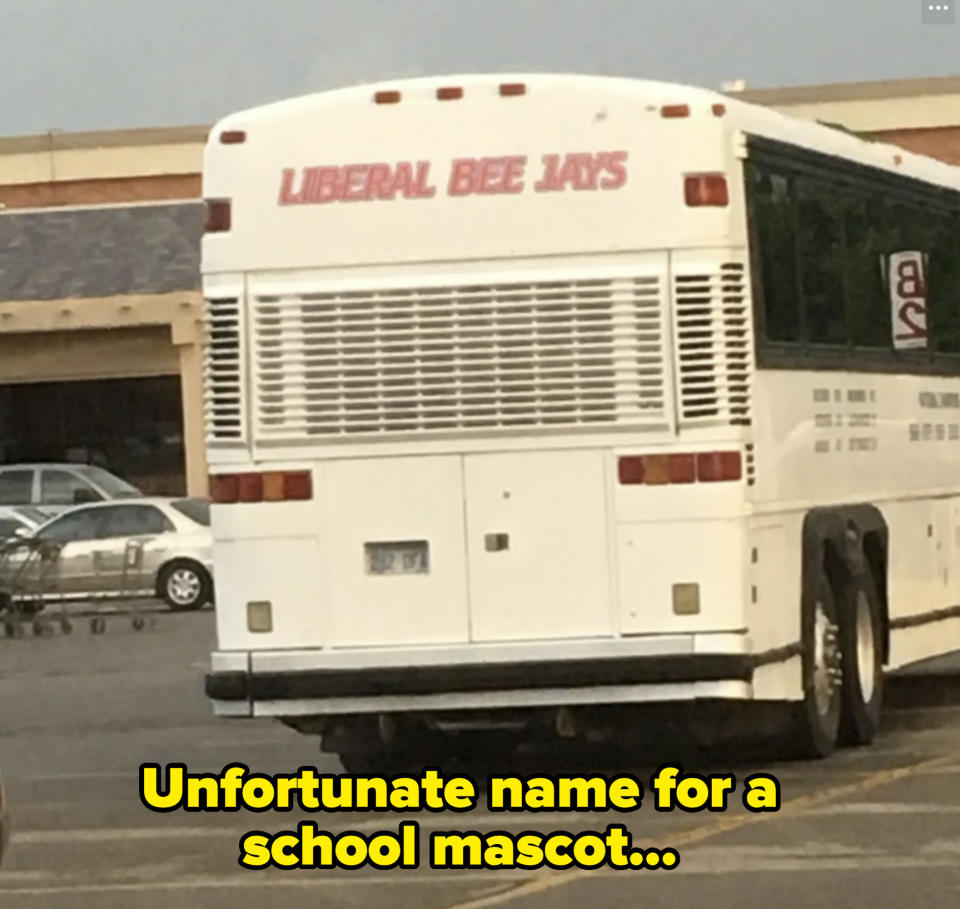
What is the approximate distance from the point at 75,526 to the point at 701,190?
77.7ft

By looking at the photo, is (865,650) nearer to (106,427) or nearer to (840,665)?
(840,665)

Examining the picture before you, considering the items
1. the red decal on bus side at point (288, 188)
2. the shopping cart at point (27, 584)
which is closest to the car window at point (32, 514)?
the shopping cart at point (27, 584)

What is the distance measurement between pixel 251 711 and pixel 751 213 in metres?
3.61

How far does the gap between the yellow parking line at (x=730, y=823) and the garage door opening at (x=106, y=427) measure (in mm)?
39565

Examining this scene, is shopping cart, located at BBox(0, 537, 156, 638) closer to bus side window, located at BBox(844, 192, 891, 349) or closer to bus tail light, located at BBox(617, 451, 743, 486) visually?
bus side window, located at BBox(844, 192, 891, 349)

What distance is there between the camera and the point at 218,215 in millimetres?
15523

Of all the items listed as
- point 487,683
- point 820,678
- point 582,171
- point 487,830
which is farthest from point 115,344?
point 487,830

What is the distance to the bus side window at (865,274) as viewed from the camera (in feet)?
56.4

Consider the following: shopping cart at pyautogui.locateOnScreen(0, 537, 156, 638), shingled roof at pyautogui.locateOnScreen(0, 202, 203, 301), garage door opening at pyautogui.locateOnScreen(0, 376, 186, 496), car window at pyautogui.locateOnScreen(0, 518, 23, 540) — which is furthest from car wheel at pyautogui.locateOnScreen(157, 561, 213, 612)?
garage door opening at pyautogui.locateOnScreen(0, 376, 186, 496)

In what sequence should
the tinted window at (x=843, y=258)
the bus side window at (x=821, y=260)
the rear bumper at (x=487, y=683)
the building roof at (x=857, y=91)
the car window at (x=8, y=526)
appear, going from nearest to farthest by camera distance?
the rear bumper at (x=487, y=683) → the tinted window at (x=843, y=258) → the bus side window at (x=821, y=260) → the car window at (x=8, y=526) → the building roof at (x=857, y=91)

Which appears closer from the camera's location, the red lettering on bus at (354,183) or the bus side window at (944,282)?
the red lettering on bus at (354,183)

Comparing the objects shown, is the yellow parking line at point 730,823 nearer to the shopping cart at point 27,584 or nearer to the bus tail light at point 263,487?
the bus tail light at point 263,487

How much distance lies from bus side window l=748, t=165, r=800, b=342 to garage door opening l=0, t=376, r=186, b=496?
39.1 meters

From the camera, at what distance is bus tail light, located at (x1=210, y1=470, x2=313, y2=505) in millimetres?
15406
